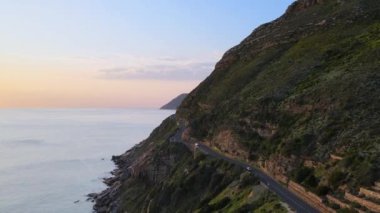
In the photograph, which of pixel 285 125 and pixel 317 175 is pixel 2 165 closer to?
pixel 285 125

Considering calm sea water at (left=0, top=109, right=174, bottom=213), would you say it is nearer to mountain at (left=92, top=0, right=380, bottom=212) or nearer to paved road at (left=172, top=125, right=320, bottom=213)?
mountain at (left=92, top=0, right=380, bottom=212)

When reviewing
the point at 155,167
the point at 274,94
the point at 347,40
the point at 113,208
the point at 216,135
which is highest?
the point at 347,40

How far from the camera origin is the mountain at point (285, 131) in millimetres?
34625

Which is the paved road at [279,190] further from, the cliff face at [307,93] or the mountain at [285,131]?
the cliff face at [307,93]

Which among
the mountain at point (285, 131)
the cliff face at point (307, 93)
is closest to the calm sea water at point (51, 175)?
the mountain at point (285, 131)

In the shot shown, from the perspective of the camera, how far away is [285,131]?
156ft

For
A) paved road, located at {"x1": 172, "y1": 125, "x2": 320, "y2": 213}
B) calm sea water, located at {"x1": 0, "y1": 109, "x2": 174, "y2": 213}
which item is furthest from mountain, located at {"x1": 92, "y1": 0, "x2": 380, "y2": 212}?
calm sea water, located at {"x1": 0, "y1": 109, "x2": 174, "y2": 213}

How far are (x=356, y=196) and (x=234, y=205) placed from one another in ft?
41.3

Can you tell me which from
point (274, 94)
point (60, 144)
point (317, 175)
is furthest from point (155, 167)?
point (60, 144)

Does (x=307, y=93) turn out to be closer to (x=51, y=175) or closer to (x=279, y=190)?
(x=279, y=190)

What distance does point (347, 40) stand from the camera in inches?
2648

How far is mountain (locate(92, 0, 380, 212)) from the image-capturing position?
1363 inches

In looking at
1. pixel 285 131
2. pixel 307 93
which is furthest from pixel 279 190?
pixel 307 93

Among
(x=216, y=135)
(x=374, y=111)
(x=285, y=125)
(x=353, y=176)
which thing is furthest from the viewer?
(x=216, y=135)
